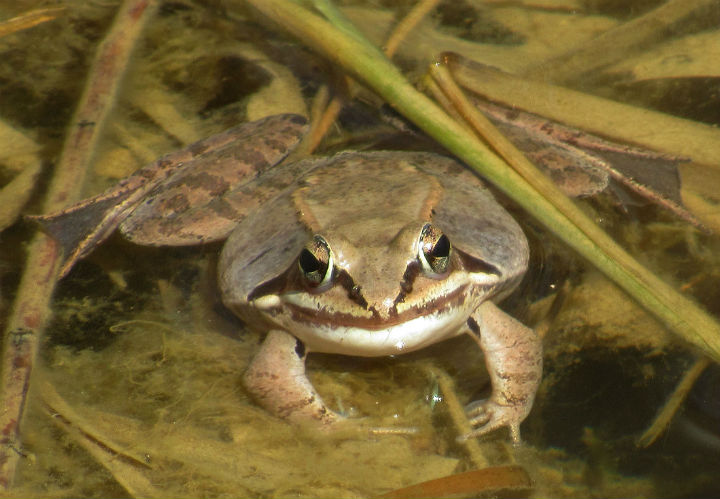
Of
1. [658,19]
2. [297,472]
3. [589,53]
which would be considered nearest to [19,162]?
[297,472]

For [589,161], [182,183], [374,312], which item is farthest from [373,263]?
[589,161]

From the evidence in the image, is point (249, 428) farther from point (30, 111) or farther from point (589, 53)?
point (589, 53)

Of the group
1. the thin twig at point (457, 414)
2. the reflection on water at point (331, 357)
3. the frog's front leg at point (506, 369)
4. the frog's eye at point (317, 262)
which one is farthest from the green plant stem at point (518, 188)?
the frog's eye at point (317, 262)

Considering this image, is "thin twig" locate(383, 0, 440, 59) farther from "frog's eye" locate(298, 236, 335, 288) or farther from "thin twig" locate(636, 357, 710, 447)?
"thin twig" locate(636, 357, 710, 447)

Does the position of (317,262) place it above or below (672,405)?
above

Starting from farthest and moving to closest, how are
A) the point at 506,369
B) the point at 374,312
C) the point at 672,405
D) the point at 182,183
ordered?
the point at 182,183 < the point at 506,369 < the point at 672,405 < the point at 374,312

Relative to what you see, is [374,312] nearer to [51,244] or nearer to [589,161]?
[589,161]

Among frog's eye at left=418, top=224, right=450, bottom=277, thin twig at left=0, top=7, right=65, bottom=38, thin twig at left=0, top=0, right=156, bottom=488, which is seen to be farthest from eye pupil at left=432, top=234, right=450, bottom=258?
thin twig at left=0, top=7, right=65, bottom=38
